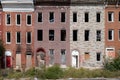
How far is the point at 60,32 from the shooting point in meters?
87.9

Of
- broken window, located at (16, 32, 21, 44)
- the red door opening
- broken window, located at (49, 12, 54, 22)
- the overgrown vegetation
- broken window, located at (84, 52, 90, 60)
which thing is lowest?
the overgrown vegetation

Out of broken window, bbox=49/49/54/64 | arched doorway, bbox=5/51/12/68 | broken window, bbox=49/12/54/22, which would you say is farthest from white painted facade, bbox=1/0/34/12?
broken window, bbox=49/49/54/64

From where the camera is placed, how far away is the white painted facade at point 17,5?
8762cm

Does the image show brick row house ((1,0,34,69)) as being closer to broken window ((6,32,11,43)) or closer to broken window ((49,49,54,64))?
broken window ((6,32,11,43))

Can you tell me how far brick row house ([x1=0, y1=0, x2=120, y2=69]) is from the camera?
8775 cm

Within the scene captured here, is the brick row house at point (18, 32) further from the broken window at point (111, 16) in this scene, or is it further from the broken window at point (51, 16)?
the broken window at point (111, 16)

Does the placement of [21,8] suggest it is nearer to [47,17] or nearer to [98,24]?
[47,17]

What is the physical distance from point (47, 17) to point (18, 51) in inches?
292

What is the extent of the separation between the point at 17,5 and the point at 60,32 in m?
8.43

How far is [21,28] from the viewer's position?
88.1 m

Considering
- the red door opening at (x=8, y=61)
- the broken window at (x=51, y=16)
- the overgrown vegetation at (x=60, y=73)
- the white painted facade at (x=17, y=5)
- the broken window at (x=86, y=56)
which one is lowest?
the overgrown vegetation at (x=60, y=73)

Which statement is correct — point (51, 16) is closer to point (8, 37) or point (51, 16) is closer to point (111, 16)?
point (8, 37)

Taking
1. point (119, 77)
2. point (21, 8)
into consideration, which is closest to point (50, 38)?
point (21, 8)

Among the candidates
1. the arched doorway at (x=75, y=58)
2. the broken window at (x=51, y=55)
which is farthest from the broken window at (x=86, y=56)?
the broken window at (x=51, y=55)
